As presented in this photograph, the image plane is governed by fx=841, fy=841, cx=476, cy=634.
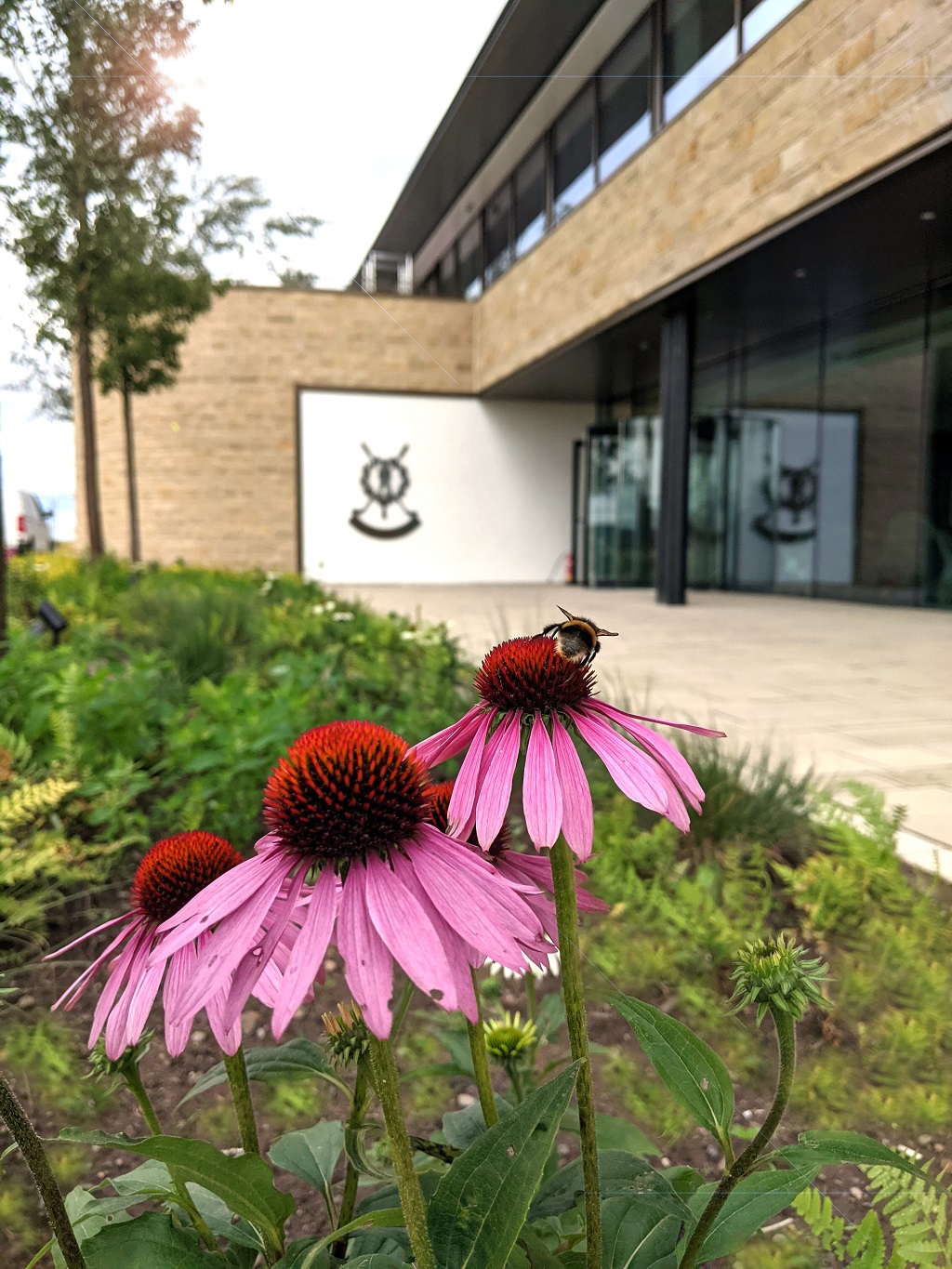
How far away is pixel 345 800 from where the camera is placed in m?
0.32

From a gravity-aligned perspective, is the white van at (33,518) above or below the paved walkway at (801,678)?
above

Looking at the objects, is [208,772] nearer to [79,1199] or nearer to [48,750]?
[48,750]

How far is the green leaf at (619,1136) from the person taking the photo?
0.54 meters

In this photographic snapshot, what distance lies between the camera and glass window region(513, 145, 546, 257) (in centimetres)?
62

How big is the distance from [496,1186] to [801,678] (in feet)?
1.48

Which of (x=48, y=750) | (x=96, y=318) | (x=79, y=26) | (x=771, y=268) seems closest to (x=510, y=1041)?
(x=96, y=318)

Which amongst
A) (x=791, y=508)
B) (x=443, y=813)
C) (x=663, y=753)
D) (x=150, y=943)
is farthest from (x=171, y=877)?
(x=791, y=508)

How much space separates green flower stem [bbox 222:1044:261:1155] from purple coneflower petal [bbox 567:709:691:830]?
256mm

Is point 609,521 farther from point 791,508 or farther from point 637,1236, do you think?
point 791,508

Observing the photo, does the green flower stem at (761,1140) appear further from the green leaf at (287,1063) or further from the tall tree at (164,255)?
the tall tree at (164,255)

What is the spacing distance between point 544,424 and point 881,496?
9.69 meters

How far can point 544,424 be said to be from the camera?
2.31 feet

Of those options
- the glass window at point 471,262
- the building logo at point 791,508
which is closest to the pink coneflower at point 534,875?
the glass window at point 471,262

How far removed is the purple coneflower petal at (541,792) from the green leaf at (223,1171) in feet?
0.64
